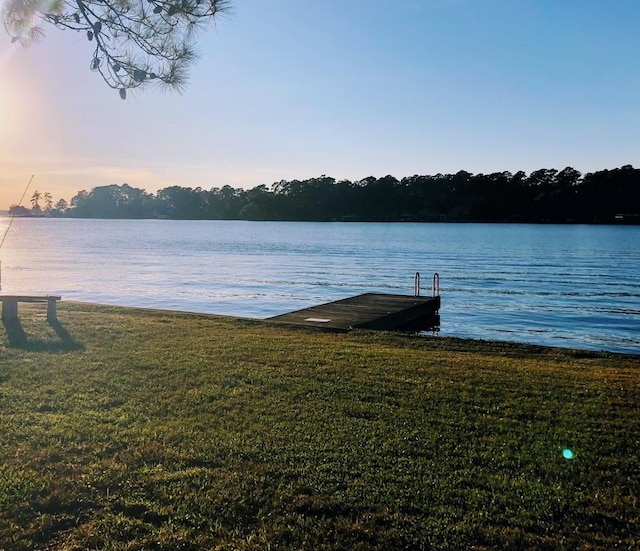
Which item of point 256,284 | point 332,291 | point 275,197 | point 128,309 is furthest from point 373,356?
point 275,197

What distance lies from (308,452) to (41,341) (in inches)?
263

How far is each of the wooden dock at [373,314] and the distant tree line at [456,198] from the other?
128 m

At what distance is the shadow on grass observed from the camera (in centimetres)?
937

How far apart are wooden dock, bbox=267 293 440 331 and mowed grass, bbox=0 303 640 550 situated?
604cm

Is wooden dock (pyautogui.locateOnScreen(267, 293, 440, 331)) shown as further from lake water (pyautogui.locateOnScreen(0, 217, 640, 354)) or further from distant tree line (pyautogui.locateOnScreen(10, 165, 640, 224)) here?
distant tree line (pyautogui.locateOnScreen(10, 165, 640, 224))

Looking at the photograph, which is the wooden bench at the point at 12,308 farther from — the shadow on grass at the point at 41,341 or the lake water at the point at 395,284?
the lake water at the point at 395,284

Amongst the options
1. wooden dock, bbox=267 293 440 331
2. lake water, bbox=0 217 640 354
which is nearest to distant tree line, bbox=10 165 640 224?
lake water, bbox=0 217 640 354

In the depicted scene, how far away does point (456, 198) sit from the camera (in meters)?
162

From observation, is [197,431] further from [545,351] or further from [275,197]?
[275,197]

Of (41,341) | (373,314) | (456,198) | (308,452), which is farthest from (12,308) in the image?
(456,198)

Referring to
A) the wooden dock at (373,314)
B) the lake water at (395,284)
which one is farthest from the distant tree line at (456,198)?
the wooden dock at (373,314)

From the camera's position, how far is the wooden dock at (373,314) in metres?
15.4

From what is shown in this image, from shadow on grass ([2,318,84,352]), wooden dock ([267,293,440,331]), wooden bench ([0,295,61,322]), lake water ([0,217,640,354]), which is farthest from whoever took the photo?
lake water ([0,217,640,354])

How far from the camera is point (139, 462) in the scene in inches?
189
